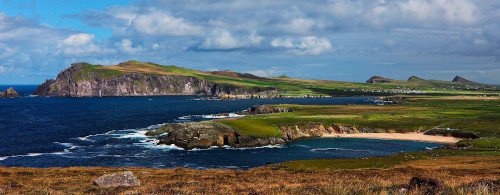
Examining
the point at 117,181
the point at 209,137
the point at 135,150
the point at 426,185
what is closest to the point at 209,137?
the point at 209,137

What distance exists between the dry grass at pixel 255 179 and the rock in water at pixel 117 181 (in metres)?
1.09

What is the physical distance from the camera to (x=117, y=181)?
4138cm

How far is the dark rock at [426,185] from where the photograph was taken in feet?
86.5

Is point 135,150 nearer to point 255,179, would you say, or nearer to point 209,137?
point 209,137

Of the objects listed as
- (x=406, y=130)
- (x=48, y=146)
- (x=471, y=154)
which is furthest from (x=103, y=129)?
(x=471, y=154)

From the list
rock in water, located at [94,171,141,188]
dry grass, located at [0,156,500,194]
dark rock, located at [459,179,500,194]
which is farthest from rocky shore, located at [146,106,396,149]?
dark rock, located at [459,179,500,194]

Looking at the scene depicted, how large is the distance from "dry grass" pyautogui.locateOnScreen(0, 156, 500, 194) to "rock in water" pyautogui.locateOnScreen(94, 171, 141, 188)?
1090 millimetres

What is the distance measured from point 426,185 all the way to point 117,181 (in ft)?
89.7

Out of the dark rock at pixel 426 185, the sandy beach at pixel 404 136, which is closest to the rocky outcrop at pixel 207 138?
the sandy beach at pixel 404 136

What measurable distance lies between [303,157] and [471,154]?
35.1 m

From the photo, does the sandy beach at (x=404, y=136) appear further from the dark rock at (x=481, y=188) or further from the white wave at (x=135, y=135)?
the dark rock at (x=481, y=188)

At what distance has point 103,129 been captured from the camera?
490 feet

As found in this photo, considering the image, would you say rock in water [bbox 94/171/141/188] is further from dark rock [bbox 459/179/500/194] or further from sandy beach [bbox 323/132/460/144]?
sandy beach [bbox 323/132/460/144]

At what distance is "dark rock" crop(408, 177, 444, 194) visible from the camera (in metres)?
26.4
